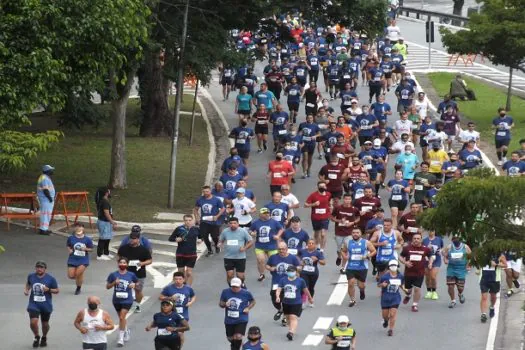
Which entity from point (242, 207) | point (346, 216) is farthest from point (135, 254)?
point (346, 216)

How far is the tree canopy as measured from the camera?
42.5 metres

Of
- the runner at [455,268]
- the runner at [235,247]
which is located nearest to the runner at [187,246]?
the runner at [235,247]

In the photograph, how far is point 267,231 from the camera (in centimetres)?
2628

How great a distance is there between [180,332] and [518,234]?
6.21 m

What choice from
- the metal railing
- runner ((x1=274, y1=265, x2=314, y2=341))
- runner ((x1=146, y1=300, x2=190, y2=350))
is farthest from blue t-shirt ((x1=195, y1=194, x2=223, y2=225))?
the metal railing

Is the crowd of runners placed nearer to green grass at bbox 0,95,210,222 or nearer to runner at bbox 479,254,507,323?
runner at bbox 479,254,507,323

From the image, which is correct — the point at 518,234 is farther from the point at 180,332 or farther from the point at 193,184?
the point at 193,184

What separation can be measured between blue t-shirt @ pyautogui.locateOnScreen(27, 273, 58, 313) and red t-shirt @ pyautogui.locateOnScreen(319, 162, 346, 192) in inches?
407

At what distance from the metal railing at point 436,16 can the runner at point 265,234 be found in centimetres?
4314

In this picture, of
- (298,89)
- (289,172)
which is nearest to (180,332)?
(289,172)

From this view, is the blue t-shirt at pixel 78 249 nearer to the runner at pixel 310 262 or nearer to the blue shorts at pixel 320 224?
the runner at pixel 310 262

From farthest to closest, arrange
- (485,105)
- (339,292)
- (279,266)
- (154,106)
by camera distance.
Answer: (485,105)
(154,106)
(339,292)
(279,266)

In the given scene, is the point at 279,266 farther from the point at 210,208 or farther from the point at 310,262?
the point at 210,208

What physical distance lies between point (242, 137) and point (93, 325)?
15220 millimetres
